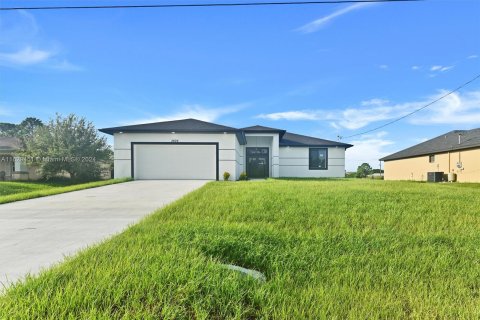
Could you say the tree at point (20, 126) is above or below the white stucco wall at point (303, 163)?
above

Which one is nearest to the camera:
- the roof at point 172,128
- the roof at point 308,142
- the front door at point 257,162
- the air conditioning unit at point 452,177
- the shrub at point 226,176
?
the roof at point 172,128

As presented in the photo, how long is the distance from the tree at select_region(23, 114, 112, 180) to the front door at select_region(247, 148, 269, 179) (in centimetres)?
1251

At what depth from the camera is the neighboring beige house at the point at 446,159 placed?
18.7m

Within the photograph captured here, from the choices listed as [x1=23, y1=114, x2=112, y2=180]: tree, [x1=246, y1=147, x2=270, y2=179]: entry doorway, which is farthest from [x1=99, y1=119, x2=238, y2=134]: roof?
[x1=23, y1=114, x2=112, y2=180]: tree

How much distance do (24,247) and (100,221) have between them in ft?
5.24

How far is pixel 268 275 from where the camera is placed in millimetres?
2789

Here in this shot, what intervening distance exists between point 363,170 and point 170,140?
27270 mm

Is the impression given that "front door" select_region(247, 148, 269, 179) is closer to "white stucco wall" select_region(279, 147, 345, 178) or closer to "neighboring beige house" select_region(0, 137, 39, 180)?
"white stucco wall" select_region(279, 147, 345, 178)

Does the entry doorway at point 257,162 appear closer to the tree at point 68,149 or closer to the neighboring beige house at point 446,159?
the tree at point 68,149

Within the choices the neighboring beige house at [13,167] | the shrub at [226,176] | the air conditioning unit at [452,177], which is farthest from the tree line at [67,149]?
the air conditioning unit at [452,177]

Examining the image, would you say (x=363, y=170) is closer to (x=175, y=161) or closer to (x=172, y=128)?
(x=175, y=161)

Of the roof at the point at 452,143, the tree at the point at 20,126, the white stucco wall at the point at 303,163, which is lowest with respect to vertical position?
the white stucco wall at the point at 303,163

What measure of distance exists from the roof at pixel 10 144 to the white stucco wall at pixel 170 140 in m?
11.7

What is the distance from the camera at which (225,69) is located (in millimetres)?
13508
